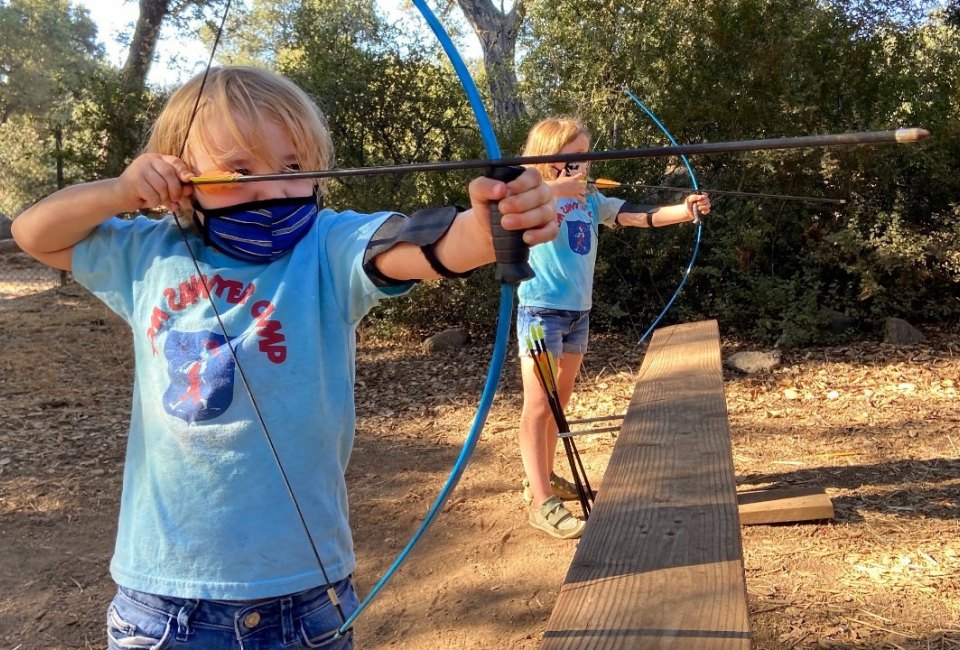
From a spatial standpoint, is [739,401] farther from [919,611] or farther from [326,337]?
[326,337]

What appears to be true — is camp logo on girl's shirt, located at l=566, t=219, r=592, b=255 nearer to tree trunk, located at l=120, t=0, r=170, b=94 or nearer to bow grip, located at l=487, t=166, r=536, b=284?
bow grip, located at l=487, t=166, r=536, b=284

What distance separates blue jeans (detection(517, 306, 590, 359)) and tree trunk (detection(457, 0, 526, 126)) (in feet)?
15.2

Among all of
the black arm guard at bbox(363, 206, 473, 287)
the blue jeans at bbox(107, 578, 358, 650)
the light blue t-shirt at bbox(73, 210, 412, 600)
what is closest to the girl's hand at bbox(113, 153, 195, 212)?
the light blue t-shirt at bbox(73, 210, 412, 600)

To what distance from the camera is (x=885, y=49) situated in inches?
245

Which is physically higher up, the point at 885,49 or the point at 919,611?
the point at 885,49

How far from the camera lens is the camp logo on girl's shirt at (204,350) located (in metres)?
1.31

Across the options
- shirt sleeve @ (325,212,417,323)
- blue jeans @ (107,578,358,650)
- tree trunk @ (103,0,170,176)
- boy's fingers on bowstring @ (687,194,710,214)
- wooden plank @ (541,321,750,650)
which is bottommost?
wooden plank @ (541,321,750,650)

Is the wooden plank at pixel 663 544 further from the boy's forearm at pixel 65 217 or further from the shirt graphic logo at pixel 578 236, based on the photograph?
the boy's forearm at pixel 65 217

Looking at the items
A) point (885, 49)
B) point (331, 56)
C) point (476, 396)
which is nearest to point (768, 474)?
point (476, 396)

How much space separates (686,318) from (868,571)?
3.65 meters

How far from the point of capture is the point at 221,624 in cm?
128

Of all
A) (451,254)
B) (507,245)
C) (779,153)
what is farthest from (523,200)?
(779,153)

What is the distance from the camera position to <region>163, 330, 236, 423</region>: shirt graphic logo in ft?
4.30

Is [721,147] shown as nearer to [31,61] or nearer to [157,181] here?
[157,181]
